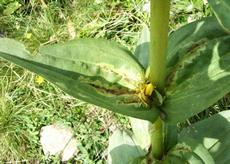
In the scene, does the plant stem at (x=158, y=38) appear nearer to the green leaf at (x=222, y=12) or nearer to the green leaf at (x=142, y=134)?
the green leaf at (x=222, y=12)

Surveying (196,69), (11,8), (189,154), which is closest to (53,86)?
(11,8)

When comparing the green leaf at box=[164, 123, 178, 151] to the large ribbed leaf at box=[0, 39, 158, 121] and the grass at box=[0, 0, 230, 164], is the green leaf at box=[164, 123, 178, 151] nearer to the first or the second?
the large ribbed leaf at box=[0, 39, 158, 121]

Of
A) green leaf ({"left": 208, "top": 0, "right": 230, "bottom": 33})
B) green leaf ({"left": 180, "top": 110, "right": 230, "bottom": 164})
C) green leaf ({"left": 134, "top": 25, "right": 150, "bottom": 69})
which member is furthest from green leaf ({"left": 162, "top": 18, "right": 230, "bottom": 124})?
green leaf ({"left": 180, "top": 110, "right": 230, "bottom": 164})

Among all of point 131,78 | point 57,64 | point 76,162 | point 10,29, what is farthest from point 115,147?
point 10,29

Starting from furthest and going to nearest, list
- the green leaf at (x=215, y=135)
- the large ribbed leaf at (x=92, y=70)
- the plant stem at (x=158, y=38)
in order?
the green leaf at (x=215, y=135) → the large ribbed leaf at (x=92, y=70) → the plant stem at (x=158, y=38)

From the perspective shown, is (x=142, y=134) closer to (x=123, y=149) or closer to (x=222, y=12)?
(x=123, y=149)

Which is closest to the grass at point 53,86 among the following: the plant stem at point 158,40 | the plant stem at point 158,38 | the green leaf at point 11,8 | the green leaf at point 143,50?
the green leaf at point 11,8
